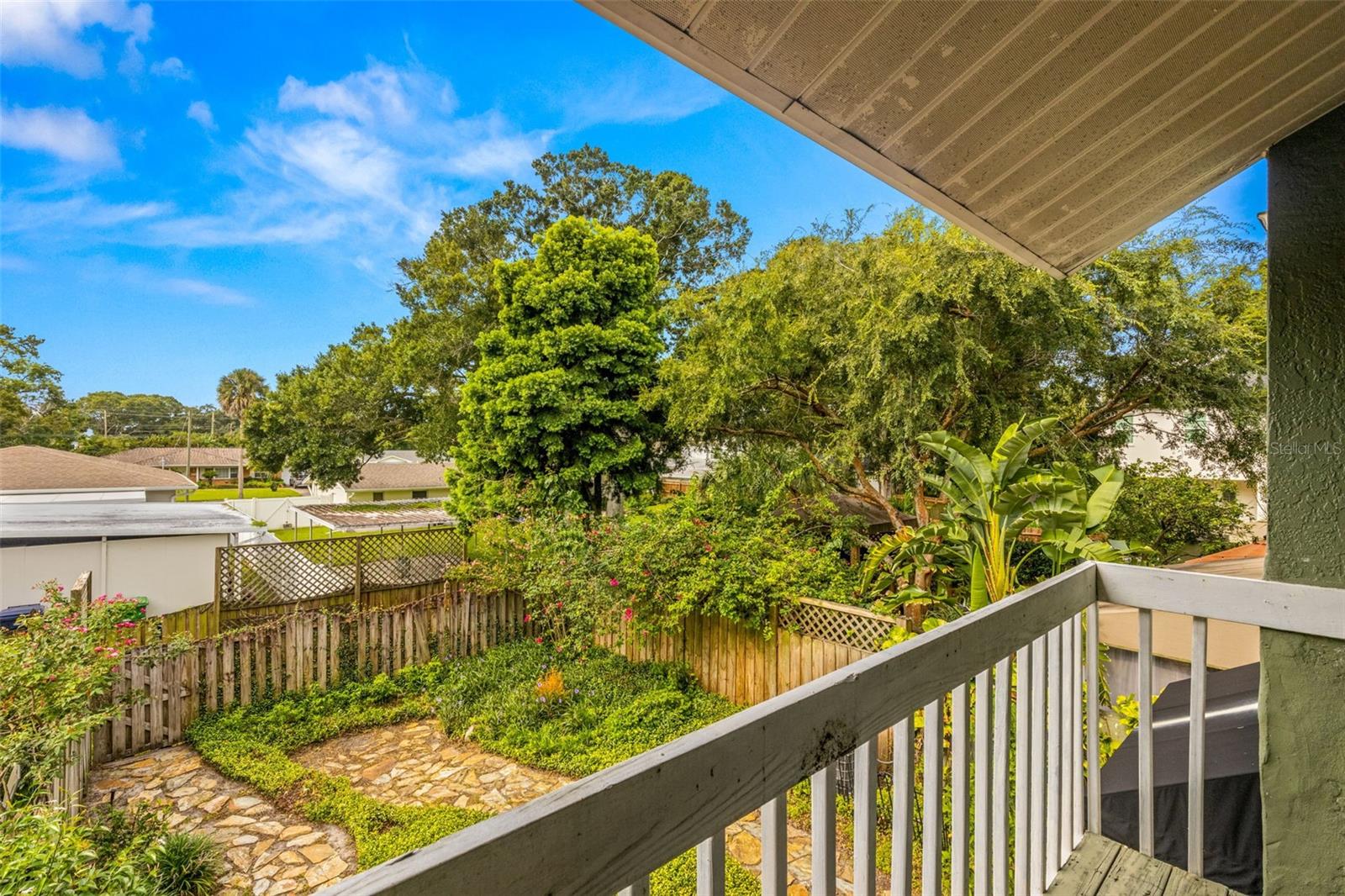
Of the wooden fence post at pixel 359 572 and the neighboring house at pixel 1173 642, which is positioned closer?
the neighboring house at pixel 1173 642

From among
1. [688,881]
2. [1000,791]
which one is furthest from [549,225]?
[1000,791]

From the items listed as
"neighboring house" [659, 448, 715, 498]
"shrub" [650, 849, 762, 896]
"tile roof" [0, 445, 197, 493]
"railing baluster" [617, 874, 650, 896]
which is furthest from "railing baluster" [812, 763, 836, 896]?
"tile roof" [0, 445, 197, 493]

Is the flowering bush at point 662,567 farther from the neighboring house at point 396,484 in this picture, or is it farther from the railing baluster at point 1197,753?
the neighboring house at point 396,484

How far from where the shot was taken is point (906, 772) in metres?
0.90

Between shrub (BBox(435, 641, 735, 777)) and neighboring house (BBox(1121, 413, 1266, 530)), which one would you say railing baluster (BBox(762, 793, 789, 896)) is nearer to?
shrub (BBox(435, 641, 735, 777))

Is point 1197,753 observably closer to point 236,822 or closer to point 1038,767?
point 1038,767

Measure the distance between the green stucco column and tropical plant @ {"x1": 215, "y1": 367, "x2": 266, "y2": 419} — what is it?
122 feet

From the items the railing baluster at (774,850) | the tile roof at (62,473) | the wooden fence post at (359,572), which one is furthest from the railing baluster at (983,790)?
the tile roof at (62,473)

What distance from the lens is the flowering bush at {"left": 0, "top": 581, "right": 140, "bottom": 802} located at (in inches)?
108

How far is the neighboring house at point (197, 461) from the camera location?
90.3 ft

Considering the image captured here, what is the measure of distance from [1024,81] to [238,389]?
126 ft

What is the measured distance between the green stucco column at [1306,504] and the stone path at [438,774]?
2485mm

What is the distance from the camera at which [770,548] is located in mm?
5492

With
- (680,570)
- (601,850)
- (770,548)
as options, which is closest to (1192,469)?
(770,548)
